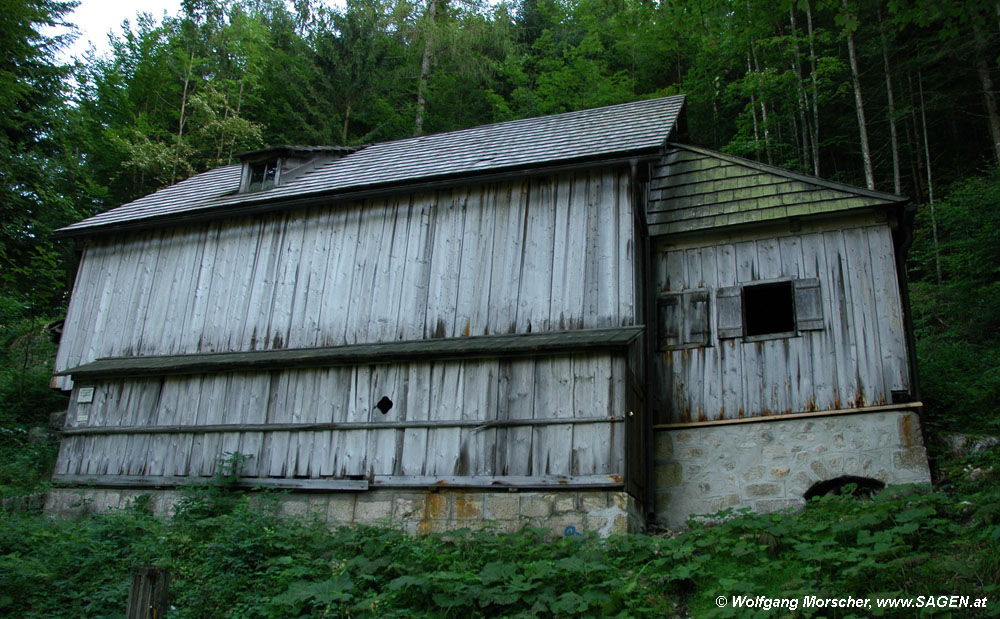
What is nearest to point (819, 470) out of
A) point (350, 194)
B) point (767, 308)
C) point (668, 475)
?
point (668, 475)

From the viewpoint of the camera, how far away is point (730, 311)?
36.0 ft

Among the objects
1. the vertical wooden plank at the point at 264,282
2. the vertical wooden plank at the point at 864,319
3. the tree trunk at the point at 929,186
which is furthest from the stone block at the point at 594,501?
the tree trunk at the point at 929,186

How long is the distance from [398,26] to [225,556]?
79.0 feet

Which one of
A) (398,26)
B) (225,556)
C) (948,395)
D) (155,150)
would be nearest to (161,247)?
(225,556)

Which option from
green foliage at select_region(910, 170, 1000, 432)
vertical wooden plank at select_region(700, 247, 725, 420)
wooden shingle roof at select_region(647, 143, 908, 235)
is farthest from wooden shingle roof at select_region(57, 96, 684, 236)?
green foliage at select_region(910, 170, 1000, 432)

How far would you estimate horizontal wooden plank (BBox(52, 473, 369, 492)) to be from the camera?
33.5 feet

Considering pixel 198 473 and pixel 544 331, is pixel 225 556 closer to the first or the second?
pixel 198 473

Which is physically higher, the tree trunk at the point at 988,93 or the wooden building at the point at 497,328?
the tree trunk at the point at 988,93

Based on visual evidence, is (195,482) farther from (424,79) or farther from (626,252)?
(424,79)

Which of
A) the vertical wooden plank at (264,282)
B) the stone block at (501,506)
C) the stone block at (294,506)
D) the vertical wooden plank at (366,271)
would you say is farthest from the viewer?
the vertical wooden plank at (264,282)

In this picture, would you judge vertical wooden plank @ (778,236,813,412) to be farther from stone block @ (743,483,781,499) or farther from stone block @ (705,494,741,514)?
stone block @ (705,494,741,514)

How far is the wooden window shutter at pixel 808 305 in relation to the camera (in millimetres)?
10406

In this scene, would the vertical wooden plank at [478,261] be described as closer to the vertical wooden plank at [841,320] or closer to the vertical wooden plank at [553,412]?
the vertical wooden plank at [553,412]

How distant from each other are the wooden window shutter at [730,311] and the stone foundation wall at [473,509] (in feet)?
9.93
